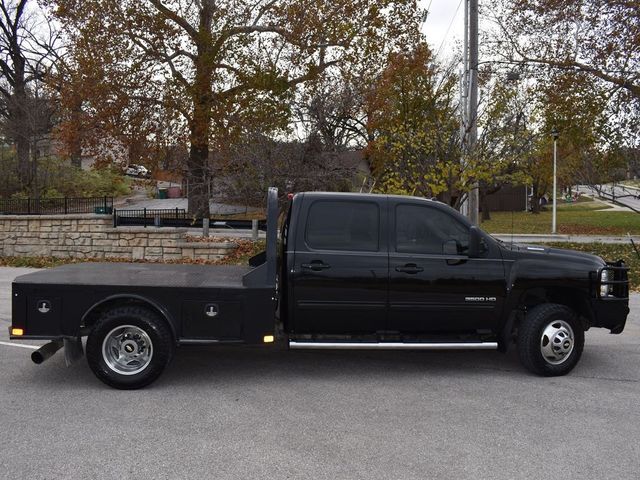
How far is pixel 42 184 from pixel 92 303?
29.9 m

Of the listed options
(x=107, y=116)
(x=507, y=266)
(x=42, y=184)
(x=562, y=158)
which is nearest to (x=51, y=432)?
(x=507, y=266)

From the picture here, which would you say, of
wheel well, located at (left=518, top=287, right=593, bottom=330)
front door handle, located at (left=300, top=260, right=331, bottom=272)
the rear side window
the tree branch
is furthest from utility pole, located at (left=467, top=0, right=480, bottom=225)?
the tree branch

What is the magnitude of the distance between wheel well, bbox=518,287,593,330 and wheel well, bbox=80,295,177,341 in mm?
3568

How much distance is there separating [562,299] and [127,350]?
177 inches

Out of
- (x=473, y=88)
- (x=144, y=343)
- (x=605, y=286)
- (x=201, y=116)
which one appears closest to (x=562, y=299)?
(x=605, y=286)

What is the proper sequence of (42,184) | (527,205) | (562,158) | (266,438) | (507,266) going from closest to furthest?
(266,438), (507,266), (42,184), (562,158), (527,205)

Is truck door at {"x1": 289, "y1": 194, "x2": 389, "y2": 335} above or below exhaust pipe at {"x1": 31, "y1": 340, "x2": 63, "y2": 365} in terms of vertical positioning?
above

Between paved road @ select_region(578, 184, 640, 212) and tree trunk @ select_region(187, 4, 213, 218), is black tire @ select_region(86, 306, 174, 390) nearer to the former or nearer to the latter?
tree trunk @ select_region(187, 4, 213, 218)

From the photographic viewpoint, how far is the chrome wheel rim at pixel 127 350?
5.52m

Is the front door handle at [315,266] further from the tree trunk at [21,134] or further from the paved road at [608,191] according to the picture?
the tree trunk at [21,134]

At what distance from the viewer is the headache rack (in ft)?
20.2

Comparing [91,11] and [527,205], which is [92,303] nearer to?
[91,11]

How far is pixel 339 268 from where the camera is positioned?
5.86 meters

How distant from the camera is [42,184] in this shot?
3228 cm
